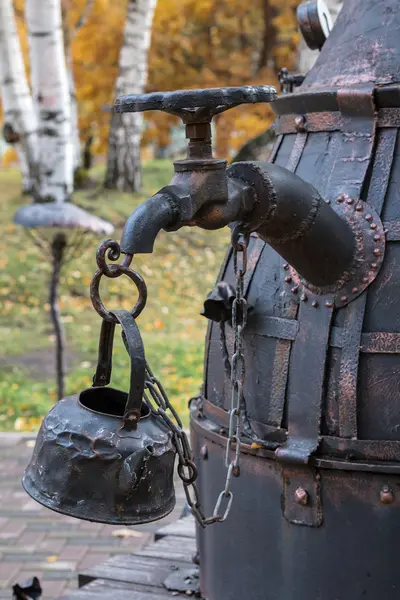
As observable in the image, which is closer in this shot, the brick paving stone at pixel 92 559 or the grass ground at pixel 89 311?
the brick paving stone at pixel 92 559

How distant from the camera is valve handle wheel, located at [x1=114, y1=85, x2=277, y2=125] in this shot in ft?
7.85

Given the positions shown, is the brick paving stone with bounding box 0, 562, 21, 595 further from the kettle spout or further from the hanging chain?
the kettle spout

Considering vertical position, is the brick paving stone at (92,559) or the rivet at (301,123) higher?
the rivet at (301,123)

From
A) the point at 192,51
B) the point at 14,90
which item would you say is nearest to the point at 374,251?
the point at 14,90

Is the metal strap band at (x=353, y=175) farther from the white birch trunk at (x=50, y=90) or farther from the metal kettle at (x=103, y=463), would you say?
the white birch trunk at (x=50, y=90)

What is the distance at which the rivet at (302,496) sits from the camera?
9.27ft

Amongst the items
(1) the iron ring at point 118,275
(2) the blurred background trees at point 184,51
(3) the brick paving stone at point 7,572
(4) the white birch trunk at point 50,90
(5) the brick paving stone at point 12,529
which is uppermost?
(2) the blurred background trees at point 184,51

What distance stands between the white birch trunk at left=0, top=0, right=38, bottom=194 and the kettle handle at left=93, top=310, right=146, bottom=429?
8.68 meters

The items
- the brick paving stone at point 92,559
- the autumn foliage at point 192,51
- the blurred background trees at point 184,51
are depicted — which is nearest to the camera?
the brick paving stone at point 92,559

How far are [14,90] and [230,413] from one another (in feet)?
29.5

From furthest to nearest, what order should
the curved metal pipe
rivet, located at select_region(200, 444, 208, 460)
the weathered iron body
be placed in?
rivet, located at select_region(200, 444, 208, 460) → the weathered iron body → the curved metal pipe

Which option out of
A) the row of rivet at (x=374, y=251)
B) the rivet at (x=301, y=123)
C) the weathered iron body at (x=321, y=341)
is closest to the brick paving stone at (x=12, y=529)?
the weathered iron body at (x=321, y=341)

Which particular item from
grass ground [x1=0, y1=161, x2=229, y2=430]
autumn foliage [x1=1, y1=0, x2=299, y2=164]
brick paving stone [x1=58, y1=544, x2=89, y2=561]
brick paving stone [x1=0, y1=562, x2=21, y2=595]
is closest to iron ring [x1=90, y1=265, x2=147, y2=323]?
brick paving stone [x1=0, y1=562, x2=21, y2=595]

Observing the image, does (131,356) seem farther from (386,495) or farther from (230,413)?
(386,495)
